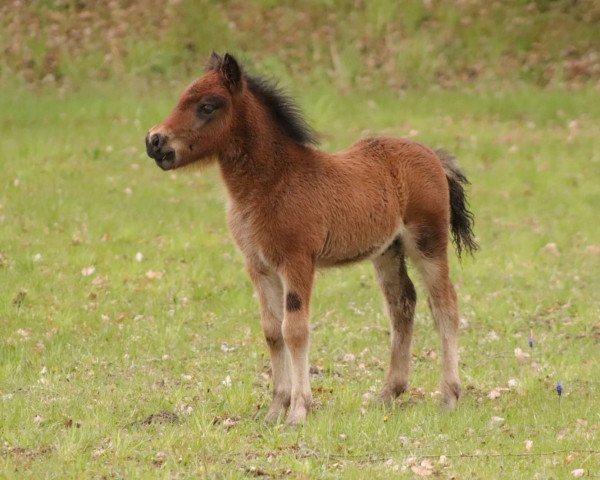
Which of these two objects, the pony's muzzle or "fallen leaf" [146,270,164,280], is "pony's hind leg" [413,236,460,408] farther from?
"fallen leaf" [146,270,164,280]

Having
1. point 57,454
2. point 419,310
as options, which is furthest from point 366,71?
point 57,454

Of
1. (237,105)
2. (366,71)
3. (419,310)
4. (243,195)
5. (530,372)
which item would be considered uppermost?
(237,105)

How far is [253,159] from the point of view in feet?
26.6

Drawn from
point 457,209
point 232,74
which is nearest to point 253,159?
point 232,74

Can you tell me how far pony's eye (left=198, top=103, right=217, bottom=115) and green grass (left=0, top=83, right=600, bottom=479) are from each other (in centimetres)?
51

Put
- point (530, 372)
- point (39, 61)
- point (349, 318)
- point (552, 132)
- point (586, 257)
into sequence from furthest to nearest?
1. point (39, 61)
2. point (552, 132)
3. point (586, 257)
4. point (349, 318)
5. point (530, 372)

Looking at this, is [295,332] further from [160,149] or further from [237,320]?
[237,320]

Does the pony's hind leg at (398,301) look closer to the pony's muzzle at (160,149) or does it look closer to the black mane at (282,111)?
the black mane at (282,111)

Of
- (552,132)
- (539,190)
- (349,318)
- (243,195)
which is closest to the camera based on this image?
(243,195)

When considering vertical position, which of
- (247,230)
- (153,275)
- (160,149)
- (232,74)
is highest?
(232,74)

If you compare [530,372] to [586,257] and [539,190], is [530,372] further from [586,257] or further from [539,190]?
[539,190]

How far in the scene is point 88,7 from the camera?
25797 mm

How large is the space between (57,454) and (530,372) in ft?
14.1

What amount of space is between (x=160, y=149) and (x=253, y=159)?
0.71 meters
